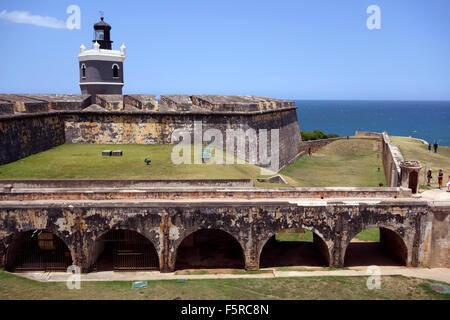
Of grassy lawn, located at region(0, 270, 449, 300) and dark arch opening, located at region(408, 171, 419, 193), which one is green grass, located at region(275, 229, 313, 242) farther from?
dark arch opening, located at region(408, 171, 419, 193)

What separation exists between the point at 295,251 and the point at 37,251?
1118cm

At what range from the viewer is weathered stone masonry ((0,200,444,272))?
51.0 ft

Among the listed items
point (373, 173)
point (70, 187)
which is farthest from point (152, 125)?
point (373, 173)

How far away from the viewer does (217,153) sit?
82.9 ft

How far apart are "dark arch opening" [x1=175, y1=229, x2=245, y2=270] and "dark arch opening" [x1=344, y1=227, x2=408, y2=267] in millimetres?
4737

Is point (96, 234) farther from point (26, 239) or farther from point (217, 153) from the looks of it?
point (217, 153)

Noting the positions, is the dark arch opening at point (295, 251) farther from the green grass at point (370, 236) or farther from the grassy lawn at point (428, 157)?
the grassy lawn at point (428, 157)

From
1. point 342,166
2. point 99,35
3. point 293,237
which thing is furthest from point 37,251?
point 342,166

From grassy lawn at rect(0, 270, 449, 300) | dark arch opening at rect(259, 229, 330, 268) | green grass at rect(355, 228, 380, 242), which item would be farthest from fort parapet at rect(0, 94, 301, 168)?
grassy lawn at rect(0, 270, 449, 300)

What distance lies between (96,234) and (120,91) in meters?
19.8

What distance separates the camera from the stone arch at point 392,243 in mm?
16281

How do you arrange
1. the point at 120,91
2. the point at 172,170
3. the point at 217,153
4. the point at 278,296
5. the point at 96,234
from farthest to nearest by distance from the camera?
the point at 120,91
the point at 217,153
the point at 172,170
the point at 96,234
the point at 278,296

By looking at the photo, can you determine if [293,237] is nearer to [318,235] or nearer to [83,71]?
[318,235]
